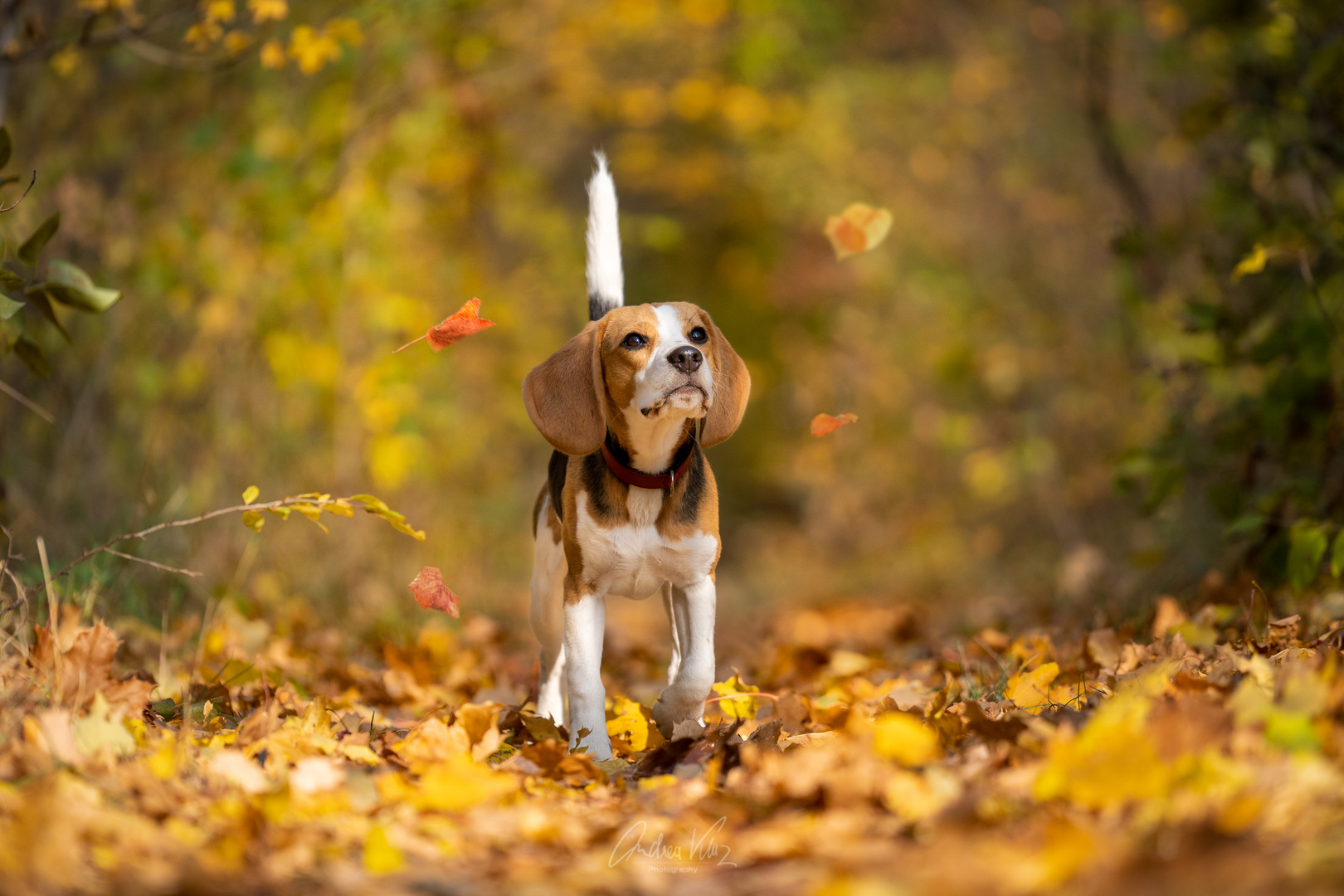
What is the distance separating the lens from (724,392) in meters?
2.97

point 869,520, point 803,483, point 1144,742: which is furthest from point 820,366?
point 1144,742

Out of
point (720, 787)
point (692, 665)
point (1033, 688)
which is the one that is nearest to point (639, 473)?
point (692, 665)

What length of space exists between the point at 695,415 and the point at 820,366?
9.99 metres

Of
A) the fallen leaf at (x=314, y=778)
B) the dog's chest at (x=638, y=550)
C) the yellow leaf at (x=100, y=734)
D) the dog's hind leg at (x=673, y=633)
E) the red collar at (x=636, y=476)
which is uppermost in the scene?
the red collar at (x=636, y=476)

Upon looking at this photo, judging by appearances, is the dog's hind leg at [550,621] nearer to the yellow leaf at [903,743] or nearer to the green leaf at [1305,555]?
the yellow leaf at [903,743]

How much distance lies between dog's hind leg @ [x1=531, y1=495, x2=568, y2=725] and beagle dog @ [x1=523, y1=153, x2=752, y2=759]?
22 centimetres

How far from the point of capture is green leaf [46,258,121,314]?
113 inches

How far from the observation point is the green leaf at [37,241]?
9.25 feet

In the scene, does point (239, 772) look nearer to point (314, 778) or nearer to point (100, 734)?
point (314, 778)

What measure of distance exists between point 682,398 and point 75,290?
1.58 m

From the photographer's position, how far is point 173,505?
4402 mm

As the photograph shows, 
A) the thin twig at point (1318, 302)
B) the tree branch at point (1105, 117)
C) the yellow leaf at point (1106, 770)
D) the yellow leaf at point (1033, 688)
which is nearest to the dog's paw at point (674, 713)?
the yellow leaf at point (1033, 688)

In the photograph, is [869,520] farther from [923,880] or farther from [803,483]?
[923,880]

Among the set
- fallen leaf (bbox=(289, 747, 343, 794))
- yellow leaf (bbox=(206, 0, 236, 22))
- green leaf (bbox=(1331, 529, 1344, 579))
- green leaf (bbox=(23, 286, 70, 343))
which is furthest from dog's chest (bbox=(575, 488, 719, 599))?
yellow leaf (bbox=(206, 0, 236, 22))
